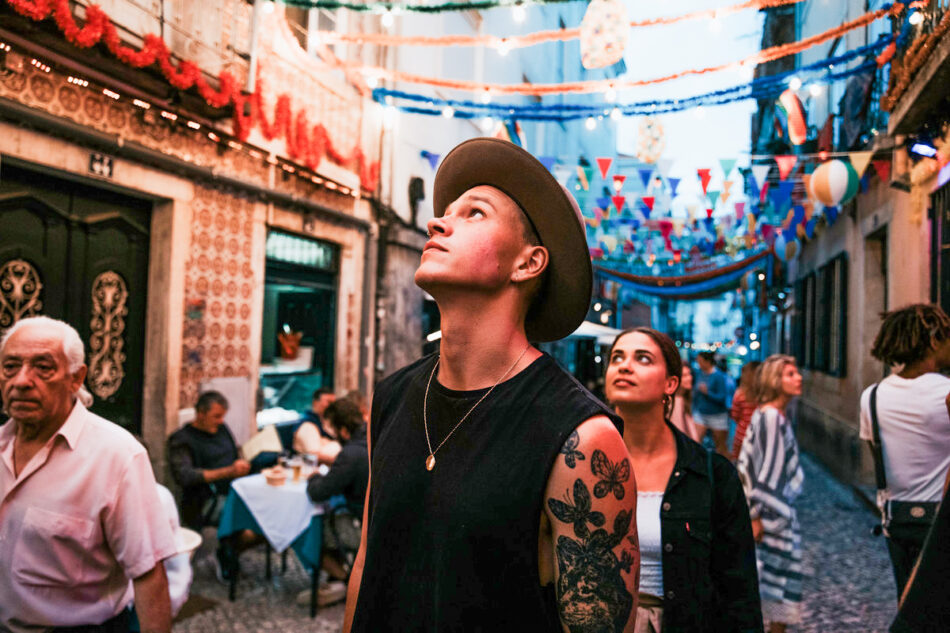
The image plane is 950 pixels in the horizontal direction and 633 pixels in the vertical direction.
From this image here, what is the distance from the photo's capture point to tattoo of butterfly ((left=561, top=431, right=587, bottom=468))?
1419 millimetres

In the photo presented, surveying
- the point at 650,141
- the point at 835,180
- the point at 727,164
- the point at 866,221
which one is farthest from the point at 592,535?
the point at 866,221

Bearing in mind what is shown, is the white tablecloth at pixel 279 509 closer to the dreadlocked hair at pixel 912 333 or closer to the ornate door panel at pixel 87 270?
the ornate door panel at pixel 87 270

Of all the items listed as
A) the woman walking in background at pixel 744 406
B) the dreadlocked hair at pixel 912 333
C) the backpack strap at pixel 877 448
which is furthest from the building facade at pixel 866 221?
the backpack strap at pixel 877 448

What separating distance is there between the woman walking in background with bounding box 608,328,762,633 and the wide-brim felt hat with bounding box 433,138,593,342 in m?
0.87

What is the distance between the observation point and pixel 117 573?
236cm

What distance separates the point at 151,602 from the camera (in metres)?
2.29

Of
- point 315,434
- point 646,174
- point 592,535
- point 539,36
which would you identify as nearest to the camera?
point 592,535

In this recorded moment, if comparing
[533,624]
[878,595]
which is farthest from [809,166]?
[533,624]

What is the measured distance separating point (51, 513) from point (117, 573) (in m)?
0.34

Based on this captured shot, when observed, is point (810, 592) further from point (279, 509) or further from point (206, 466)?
point (206, 466)

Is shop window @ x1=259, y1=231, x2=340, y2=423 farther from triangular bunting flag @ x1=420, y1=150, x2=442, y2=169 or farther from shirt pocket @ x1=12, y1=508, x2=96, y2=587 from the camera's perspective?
shirt pocket @ x1=12, y1=508, x2=96, y2=587

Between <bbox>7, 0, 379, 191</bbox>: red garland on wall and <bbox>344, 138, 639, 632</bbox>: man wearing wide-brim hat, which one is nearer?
<bbox>344, 138, 639, 632</bbox>: man wearing wide-brim hat

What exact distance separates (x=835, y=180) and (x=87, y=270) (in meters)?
8.35

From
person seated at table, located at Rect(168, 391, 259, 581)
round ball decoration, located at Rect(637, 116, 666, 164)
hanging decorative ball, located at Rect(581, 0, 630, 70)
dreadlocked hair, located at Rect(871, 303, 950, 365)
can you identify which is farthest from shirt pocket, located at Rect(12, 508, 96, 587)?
round ball decoration, located at Rect(637, 116, 666, 164)
